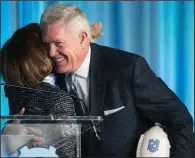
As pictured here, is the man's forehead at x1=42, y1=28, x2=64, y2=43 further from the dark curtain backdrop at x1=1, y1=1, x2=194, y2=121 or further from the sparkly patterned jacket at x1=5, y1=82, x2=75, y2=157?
the dark curtain backdrop at x1=1, y1=1, x2=194, y2=121

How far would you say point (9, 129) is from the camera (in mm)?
1331

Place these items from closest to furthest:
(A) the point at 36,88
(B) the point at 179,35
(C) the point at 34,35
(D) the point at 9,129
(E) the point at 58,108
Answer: (D) the point at 9,129, (E) the point at 58,108, (A) the point at 36,88, (C) the point at 34,35, (B) the point at 179,35

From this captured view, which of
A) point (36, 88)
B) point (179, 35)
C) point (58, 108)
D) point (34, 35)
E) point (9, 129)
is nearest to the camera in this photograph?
point (9, 129)

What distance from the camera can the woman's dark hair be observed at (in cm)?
167

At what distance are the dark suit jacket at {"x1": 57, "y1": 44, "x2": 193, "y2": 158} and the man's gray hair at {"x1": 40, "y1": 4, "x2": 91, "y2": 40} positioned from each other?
0.46 ft

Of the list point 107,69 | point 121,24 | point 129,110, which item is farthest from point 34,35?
point 121,24

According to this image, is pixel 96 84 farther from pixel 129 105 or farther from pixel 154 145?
pixel 154 145

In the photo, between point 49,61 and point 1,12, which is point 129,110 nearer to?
point 49,61

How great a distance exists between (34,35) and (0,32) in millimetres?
1234

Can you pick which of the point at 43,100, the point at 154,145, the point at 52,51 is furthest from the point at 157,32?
the point at 154,145

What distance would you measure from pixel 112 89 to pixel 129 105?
0.27 ft

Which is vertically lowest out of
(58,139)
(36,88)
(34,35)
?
(58,139)

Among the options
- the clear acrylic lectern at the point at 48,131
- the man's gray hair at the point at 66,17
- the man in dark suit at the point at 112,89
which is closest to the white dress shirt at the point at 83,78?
the man in dark suit at the point at 112,89

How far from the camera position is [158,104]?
1.71 m
